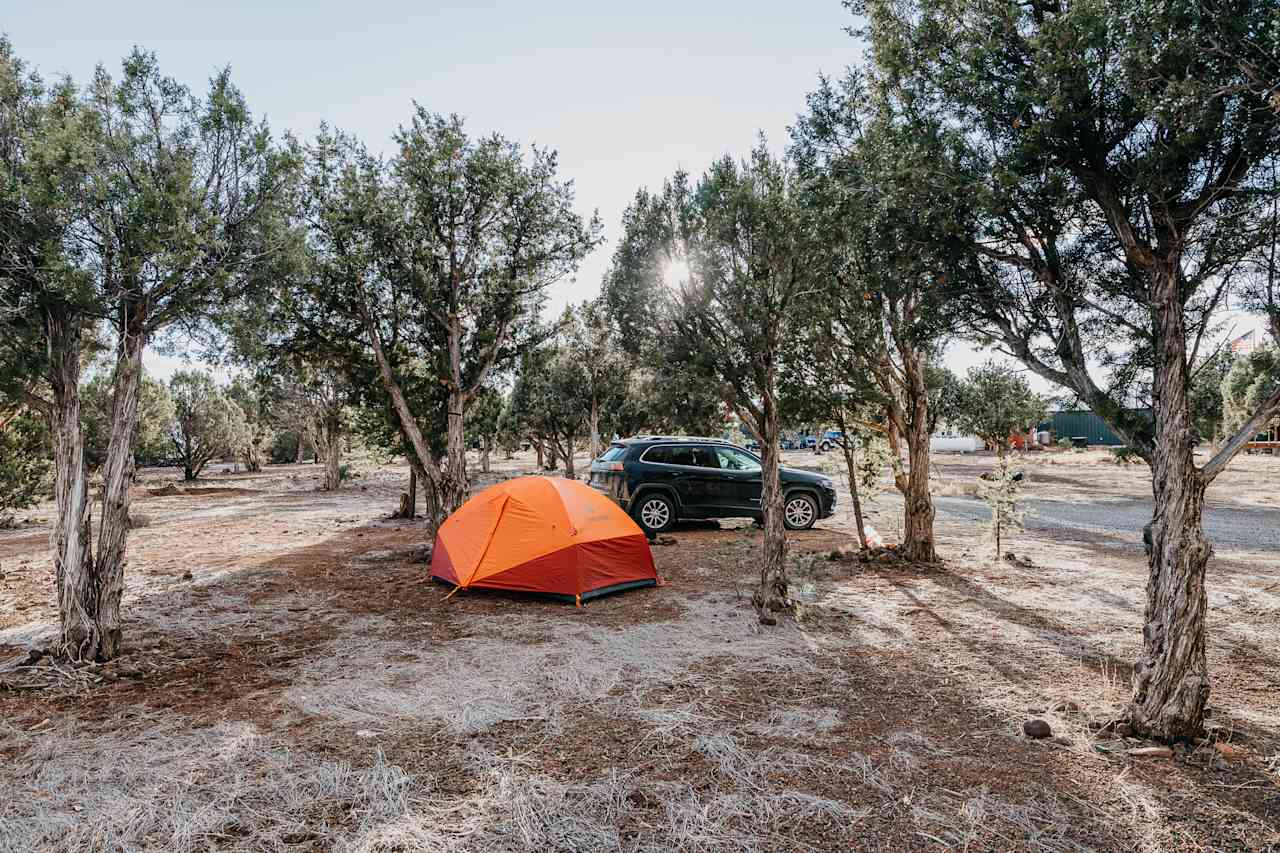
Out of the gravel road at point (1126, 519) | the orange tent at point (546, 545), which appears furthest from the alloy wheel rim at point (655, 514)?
the gravel road at point (1126, 519)

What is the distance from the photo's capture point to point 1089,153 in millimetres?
4195

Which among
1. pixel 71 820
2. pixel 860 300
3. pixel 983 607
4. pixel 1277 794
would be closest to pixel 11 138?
pixel 71 820

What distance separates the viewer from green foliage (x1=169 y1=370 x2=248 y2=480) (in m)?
33.0

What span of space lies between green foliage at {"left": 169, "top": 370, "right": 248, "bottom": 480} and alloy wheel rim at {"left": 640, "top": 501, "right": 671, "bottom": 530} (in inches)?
1175

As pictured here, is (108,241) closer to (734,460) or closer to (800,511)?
(734,460)

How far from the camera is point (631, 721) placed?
15.1 feet

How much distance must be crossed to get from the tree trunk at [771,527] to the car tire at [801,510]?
20.9 feet

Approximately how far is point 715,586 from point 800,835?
557cm

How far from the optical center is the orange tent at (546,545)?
8.02m

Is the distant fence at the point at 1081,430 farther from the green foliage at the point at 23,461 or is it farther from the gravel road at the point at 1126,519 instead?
the green foliage at the point at 23,461

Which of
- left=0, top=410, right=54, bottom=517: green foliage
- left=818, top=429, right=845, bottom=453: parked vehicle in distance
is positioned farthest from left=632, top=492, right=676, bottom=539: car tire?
left=0, top=410, right=54, bottom=517: green foliage

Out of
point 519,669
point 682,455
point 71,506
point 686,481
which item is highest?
point 682,455

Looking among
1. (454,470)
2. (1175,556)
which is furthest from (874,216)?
(454,470)

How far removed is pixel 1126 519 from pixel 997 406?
1493 centimetres
